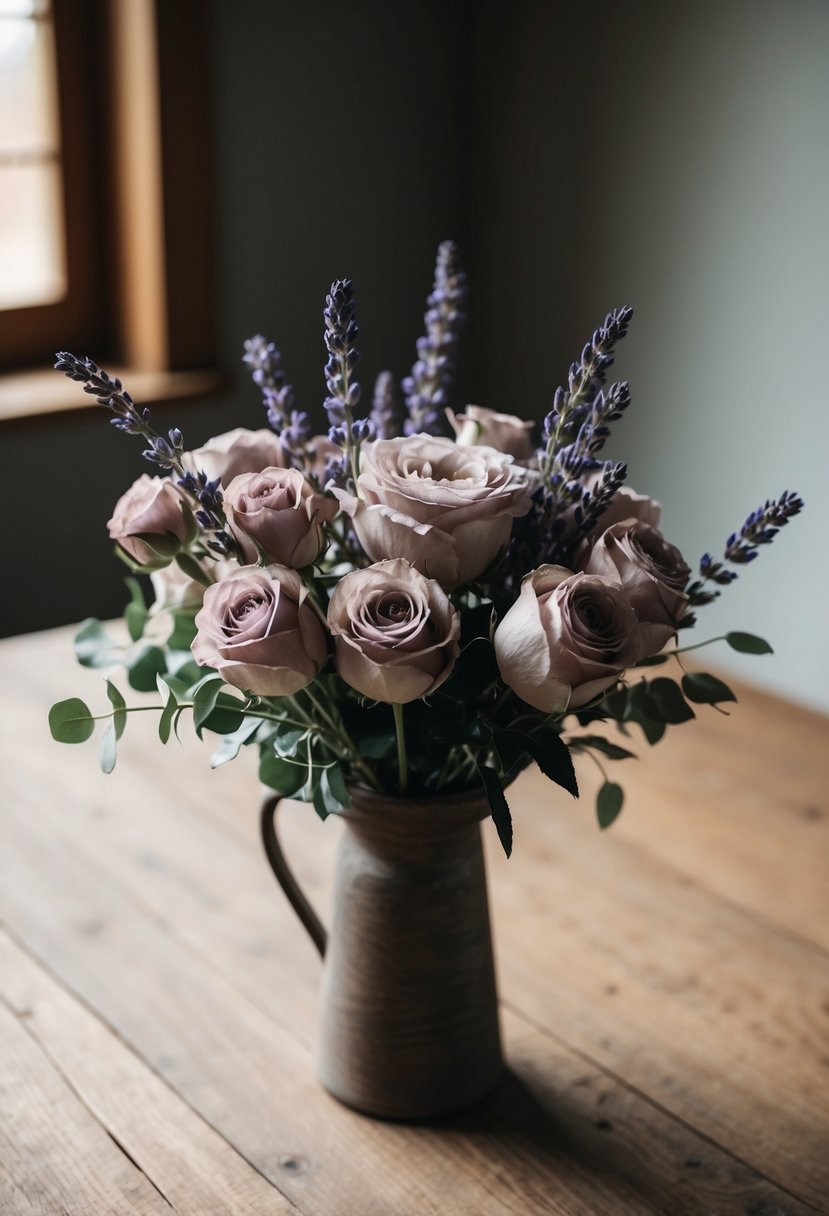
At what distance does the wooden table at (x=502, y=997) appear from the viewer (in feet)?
2.78

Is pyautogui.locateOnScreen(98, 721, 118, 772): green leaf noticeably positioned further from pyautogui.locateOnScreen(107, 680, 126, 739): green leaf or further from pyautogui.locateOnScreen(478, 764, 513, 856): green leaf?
pyautogui.locateOnScreen(478, 764, 513, 856): green leaf

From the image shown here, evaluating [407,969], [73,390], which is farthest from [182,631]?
[73,390]

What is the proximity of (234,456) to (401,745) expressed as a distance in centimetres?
21

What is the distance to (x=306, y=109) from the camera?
276 centimetres

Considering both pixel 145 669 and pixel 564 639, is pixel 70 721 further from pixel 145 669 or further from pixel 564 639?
pixel 564 639

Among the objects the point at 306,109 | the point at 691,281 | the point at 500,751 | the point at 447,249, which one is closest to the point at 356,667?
the point at 500,751

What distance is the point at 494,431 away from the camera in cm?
87

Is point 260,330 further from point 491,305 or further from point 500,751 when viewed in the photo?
point 500,751

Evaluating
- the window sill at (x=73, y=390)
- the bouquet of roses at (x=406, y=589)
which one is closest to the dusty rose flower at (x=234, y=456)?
the bouquet of roses at (x=406, y=589)

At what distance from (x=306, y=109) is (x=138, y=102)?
37cm

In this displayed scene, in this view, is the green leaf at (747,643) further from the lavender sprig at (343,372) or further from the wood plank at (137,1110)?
the wood plank at (137,1110)

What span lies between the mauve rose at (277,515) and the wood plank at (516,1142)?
40cm

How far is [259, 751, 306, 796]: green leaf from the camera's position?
2.67 ft

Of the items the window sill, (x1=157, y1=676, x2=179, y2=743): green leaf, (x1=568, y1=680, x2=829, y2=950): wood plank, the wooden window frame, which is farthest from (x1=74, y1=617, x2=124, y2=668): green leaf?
the wooden window frame
